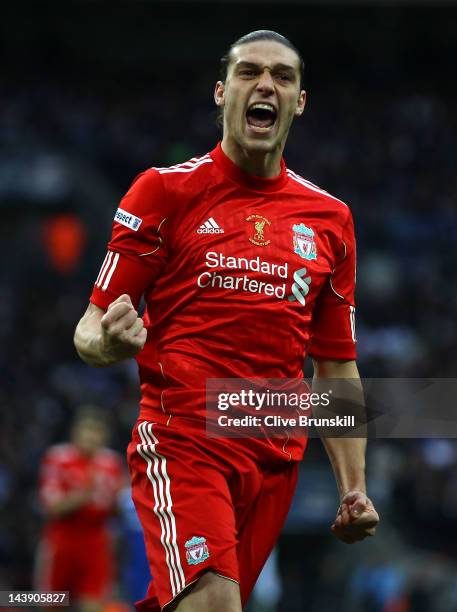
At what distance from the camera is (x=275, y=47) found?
3902mm

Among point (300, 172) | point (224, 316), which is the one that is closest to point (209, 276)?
point (224, 316)

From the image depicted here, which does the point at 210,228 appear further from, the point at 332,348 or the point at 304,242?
the point at 332,348

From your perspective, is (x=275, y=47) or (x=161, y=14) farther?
(x=161, y=14)

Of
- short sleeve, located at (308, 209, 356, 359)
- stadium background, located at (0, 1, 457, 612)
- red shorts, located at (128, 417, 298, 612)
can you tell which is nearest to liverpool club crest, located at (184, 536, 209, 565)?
red shorts, located at (128, 417, 298, 612)

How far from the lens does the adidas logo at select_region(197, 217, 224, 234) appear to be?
3746mm

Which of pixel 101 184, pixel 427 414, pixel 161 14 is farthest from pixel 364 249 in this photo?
pixel 427 414

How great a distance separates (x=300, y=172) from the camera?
69.3 feet

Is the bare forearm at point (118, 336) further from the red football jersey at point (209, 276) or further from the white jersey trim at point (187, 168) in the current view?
the white jersey trim at point (187, 168)

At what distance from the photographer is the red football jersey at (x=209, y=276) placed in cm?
365

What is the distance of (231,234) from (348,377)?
754 millimetres

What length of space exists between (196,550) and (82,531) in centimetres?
656

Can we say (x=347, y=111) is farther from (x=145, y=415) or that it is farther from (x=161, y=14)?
(x=145, y=415)

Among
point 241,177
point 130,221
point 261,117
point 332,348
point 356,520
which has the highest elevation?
point 261,117

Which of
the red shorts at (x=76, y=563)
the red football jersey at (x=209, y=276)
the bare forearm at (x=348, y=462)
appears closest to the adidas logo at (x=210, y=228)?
the red football jersey at (x=209, y=276)
